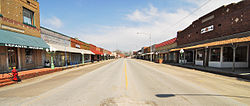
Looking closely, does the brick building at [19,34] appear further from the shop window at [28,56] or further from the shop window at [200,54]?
the shop window at [200,54]

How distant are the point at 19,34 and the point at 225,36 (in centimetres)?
2458

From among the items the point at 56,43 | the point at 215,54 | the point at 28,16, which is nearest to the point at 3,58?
the point at 28,16

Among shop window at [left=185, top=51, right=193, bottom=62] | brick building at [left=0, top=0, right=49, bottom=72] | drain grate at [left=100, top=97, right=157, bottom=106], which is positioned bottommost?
drain grate at [left=100, top=97, right=157, bottom=106]

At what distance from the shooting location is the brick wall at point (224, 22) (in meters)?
11.2

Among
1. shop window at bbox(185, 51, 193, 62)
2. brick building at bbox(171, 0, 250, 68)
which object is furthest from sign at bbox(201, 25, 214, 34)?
shop window at bbox(185, 51, 193, 62)

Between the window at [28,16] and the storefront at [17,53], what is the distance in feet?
7.16

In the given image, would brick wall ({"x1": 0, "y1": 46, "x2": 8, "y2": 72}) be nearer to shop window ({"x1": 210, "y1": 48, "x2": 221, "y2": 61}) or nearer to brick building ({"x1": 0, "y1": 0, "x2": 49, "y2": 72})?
brick building ({"x1": 0, "y1": 0, "x2": 49, "y2": 72})

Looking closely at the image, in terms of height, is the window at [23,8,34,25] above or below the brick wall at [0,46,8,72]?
above

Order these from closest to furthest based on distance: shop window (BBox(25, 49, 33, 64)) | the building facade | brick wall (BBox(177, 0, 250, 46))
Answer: brick wall (BBox(177, 0, 250, 46)) → shop window (BBox(25, 49, 33, 64)) → the building facade

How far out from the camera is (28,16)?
12.2 meters

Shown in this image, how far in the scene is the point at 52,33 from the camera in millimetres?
16031

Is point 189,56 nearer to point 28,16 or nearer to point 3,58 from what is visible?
point 28,16

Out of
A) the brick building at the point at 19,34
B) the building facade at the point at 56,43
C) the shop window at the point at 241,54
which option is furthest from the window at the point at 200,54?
the brick building at the point at 19,34

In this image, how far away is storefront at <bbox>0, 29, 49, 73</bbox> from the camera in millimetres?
8809
